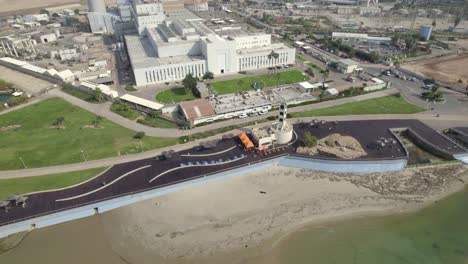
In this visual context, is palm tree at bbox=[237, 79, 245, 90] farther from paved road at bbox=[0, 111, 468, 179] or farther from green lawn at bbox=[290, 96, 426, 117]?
paved road at bbox=[0, 111, 468, 179]

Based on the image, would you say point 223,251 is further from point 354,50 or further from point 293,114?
point 354,50

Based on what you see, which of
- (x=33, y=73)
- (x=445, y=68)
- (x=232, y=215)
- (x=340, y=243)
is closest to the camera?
(x=340, y=243)

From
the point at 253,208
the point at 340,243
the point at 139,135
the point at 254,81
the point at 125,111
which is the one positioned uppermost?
the point at 254,81

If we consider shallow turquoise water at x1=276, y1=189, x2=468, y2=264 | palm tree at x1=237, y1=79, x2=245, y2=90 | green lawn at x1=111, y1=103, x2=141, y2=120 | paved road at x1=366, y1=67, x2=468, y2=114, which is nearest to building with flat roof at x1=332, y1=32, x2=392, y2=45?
paved road at x1=366, y1=67, x2=468, y2=114

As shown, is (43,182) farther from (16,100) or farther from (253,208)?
(16,100)

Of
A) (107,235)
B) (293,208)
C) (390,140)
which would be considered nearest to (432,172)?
(390,140)

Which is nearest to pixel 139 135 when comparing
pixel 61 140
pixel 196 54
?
pixel 61 140

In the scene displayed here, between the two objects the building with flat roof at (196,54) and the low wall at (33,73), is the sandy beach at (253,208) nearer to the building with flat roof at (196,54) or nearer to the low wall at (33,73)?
the building with flat roof at (196,54)
